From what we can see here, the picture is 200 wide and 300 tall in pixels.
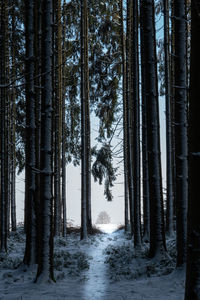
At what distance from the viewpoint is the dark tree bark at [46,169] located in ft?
18.2

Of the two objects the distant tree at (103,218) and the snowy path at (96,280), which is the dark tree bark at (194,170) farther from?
the distant tree at (103,218)

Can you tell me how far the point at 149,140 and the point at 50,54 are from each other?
2.82 meters

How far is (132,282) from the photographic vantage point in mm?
5820

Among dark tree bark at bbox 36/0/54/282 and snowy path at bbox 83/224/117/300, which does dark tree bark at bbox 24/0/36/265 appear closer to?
dark tree bark at bbox 36/0/54/282

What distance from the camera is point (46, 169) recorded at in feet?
18.5

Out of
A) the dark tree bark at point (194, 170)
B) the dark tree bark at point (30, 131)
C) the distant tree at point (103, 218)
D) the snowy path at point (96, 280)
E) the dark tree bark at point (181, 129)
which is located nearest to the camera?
the dark tree bark at point (194, 170)

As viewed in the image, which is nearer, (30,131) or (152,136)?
(30,131)

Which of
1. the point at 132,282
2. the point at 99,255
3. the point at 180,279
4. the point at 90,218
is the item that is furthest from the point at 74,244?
the point at 180,279

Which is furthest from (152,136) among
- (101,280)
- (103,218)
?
(103,218)

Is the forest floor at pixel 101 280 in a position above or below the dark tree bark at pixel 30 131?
below

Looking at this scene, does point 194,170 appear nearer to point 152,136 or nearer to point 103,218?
point 152,136

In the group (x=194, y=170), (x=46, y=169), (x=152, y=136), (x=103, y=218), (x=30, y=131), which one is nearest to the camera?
(x=194, y=170)

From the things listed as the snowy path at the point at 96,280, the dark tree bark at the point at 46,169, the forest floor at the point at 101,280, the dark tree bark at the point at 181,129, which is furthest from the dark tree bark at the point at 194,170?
the dark tree bark at the point at 46,169

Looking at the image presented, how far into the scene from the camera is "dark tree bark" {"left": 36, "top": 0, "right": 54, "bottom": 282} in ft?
18.2
